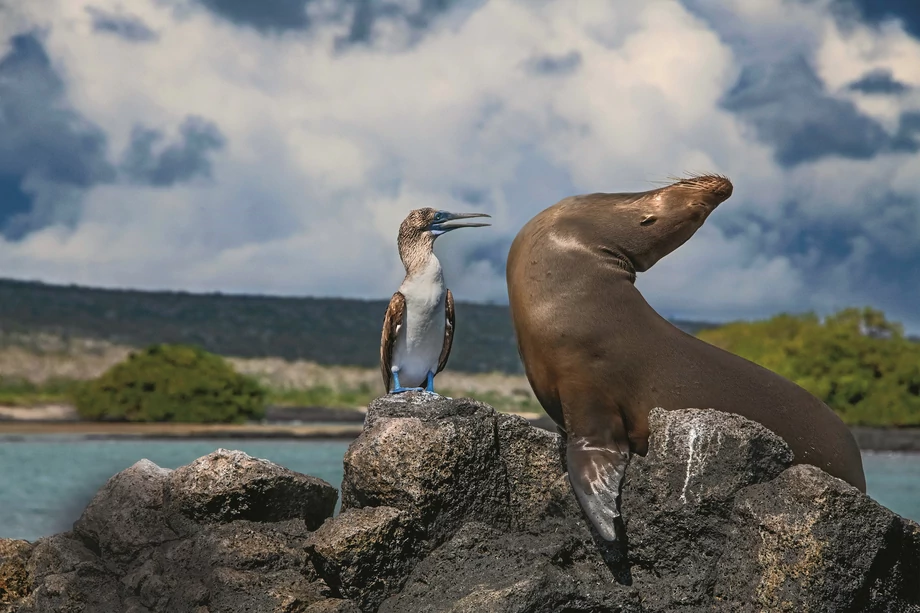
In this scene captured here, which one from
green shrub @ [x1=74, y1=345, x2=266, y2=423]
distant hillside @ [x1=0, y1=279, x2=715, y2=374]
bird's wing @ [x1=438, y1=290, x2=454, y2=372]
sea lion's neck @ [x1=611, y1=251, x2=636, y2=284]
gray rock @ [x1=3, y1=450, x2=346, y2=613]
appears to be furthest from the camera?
distant hillside @ [x1=0, y1=279, x2=715, y2=374]

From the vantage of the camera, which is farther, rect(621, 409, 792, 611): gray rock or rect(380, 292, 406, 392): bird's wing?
rect(380, 292, 406, 392): bird's wing

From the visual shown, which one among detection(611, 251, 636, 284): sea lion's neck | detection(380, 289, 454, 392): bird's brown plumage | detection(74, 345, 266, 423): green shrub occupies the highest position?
detection(611, 251, 636, 284): sea lion's neck

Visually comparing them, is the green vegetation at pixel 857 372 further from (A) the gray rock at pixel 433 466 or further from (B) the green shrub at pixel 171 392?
(A) the gray rock at pixel 433 466

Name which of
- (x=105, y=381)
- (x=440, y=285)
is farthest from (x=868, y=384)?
(x=440, y=285)

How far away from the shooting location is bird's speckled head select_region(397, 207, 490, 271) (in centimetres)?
545

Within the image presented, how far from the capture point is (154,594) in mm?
4840

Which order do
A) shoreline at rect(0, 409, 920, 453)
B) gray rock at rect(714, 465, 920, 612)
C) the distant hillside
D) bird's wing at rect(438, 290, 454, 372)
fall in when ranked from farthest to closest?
the distant hillside, shoreline at rect(0, 409, 920, 453), bird's wing at rect(438, 290, 454, 372), gray rock at rect(714, 465, 920, 612)

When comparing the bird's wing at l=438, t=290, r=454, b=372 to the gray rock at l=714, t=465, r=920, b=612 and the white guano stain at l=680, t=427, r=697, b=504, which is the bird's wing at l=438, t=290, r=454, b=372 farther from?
the gray rock at l=714, t=465, r=920, b=612

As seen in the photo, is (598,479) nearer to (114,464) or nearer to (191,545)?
(191,545)

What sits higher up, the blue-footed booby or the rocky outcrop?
the blue-footed booby

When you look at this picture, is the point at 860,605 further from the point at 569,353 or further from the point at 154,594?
the point at 154,594

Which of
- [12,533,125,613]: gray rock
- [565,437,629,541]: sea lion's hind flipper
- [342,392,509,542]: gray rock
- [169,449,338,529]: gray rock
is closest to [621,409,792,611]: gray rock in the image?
[565,437,629,541]: sea lion's hind flipper

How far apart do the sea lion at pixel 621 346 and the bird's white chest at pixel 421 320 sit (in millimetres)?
412

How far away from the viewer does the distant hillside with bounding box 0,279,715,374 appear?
55075 millimetres
